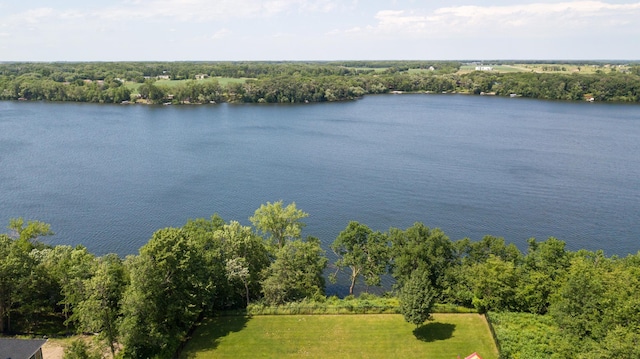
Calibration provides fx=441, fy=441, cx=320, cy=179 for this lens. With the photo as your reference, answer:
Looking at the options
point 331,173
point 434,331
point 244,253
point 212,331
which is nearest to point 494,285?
point 434,331

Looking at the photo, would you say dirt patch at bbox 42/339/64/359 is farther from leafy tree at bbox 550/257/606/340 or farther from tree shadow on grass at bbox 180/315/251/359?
leafy tree at bbox 550/257/606/340

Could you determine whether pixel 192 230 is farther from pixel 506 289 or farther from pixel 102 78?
pixel 102 78

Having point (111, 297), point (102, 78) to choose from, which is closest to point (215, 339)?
point (111, 297)

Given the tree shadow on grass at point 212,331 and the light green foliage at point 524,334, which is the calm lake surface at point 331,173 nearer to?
the tree shadow on grass at point 212,331

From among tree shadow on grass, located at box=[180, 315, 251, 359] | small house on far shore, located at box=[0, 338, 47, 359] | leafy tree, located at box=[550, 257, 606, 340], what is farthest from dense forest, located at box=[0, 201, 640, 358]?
small house on far shore, located at box=[0, 338, 47, 359]

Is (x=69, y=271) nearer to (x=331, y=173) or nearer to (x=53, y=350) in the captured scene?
(x=53, y=350)

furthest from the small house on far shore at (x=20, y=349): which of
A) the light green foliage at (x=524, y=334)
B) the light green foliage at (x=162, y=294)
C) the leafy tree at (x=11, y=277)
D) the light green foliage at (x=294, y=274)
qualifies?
the light green foliage at (x=524, y=334)
